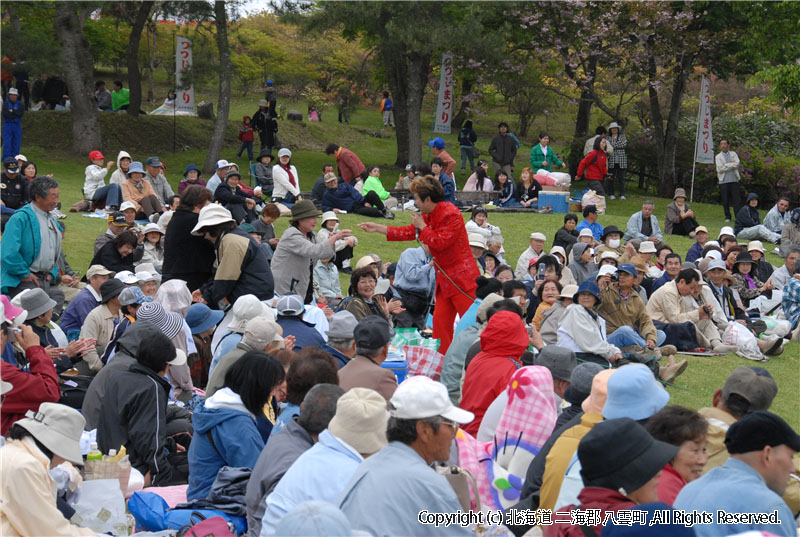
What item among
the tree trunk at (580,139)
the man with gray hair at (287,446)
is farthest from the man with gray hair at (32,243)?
the tree trunk at (580,139)

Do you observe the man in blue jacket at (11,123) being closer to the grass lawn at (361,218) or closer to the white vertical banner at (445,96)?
the grass lawn at (361,218)

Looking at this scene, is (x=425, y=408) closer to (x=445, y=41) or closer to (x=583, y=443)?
(x=583, y=443)

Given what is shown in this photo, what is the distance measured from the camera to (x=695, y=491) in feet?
11.5

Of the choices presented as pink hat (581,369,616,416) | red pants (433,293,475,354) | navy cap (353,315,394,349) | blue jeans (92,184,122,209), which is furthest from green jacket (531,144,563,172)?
pink hat (581,369,616,416)

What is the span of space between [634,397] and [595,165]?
16.8 metres

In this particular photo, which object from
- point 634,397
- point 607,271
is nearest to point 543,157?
point 607,271

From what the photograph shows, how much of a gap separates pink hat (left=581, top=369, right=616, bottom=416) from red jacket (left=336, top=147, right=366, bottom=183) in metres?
12.3

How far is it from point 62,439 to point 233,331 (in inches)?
95.2

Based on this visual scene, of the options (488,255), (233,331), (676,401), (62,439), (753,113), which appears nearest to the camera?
(62,439)

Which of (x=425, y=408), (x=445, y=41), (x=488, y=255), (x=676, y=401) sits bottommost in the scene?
(x=676, y=401)

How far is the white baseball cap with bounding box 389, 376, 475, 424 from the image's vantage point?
3527 mm

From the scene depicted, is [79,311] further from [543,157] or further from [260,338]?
[543,157]

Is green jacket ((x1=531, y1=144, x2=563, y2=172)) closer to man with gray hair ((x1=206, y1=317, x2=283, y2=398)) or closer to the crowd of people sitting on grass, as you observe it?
the crowd of people sitting on grass

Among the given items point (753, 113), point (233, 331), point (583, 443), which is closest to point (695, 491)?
point (583, 443)
